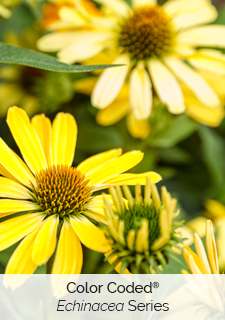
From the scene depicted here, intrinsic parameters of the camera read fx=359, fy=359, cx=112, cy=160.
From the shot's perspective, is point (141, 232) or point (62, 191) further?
point (62, 191)

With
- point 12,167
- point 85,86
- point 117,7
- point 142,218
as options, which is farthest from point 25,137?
point 117,7

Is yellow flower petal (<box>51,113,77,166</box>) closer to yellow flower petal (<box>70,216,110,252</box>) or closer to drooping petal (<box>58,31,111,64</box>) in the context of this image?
yellow flower petal (<box>70,216,110,252</box>)

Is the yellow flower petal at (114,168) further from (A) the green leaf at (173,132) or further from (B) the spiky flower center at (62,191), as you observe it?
(A) the green leaf at (173,132)

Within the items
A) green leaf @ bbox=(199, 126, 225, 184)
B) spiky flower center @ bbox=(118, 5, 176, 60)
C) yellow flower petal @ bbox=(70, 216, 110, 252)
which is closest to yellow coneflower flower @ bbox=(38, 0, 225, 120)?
spiky flower center @ bbox=(118, 5, 176, 60)

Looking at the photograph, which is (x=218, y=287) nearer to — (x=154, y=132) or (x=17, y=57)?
(x=17, y=57)

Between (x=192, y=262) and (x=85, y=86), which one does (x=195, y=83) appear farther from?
(x=192, y=262)

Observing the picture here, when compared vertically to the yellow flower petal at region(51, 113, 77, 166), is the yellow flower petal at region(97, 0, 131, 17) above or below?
above

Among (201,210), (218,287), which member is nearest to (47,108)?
(201,210)
